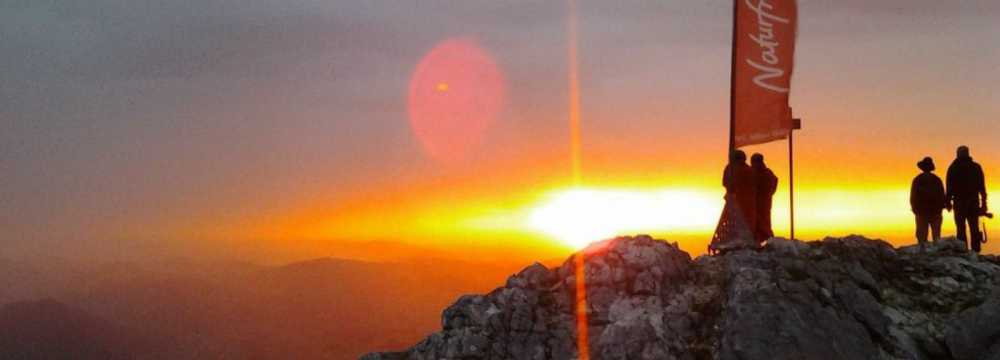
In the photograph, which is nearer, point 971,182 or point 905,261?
point 905,261

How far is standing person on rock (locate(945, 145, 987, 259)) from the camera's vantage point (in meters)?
25.3

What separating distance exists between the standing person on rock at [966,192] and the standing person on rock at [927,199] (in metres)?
0.29

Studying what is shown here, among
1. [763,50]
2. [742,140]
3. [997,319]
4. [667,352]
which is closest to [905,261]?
[997,319]

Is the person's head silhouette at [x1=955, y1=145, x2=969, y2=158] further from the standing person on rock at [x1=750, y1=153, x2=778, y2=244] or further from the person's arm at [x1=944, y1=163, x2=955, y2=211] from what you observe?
the standing person on rock at [x1=750, y1=153, x2=778, y2=244]

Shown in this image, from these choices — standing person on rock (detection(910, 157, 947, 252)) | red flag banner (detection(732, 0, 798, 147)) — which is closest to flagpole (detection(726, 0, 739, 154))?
red flag banner (detection(732, 0, 798, 147))

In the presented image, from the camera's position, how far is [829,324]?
58.6ft

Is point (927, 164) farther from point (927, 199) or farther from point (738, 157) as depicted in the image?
point (738, 157)

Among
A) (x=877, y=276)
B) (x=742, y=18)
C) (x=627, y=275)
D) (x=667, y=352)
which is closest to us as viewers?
(x=667, y=352)

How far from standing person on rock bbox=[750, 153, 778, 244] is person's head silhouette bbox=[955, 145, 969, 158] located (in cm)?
566

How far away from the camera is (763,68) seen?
24250 millimetres

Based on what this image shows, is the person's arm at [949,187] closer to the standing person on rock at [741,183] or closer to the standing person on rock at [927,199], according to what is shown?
the standing person on rock at [927,199]

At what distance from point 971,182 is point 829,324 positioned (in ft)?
34.6

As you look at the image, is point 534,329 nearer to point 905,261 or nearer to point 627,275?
point 627,275

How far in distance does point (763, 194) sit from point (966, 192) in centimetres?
633
